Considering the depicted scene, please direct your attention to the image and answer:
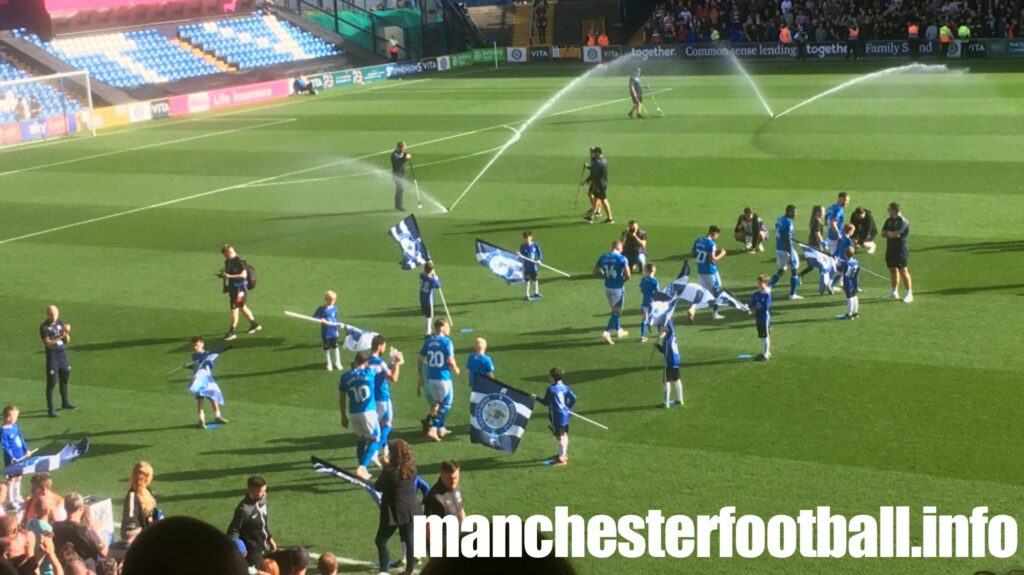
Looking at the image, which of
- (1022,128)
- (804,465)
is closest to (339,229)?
(804,465)

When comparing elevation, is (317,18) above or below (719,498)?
above

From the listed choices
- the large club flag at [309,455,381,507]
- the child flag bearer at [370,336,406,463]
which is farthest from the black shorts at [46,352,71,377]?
the large club flag at [309,455,381,507]

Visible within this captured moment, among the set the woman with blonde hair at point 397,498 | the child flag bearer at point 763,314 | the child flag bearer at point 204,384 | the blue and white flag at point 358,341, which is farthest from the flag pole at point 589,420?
the child flag bearer at point 204,384

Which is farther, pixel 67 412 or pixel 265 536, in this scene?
pixel 67 412

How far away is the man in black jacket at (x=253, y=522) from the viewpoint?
43.1ft

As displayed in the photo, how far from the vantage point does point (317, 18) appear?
73.7 m

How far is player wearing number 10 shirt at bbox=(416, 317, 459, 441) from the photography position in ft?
58.4

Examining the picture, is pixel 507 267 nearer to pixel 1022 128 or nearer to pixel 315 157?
pixel 315 157

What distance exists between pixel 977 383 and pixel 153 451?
11.5 m

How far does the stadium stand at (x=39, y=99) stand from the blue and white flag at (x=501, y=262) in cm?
3194

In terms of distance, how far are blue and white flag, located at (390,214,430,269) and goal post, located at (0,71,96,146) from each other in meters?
28.7

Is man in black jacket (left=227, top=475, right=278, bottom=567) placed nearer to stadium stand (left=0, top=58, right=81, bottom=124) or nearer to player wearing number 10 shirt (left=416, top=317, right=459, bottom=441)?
player wearing number 10 shirt (left=416, top=317, right=459, bottom=441)

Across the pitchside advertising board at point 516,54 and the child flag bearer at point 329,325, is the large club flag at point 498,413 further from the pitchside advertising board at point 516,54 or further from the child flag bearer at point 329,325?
the pitchside advertising board at point 516,54

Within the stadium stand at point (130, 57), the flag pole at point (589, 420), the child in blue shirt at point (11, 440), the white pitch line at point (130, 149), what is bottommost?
the flag pole at point (589, 420)
